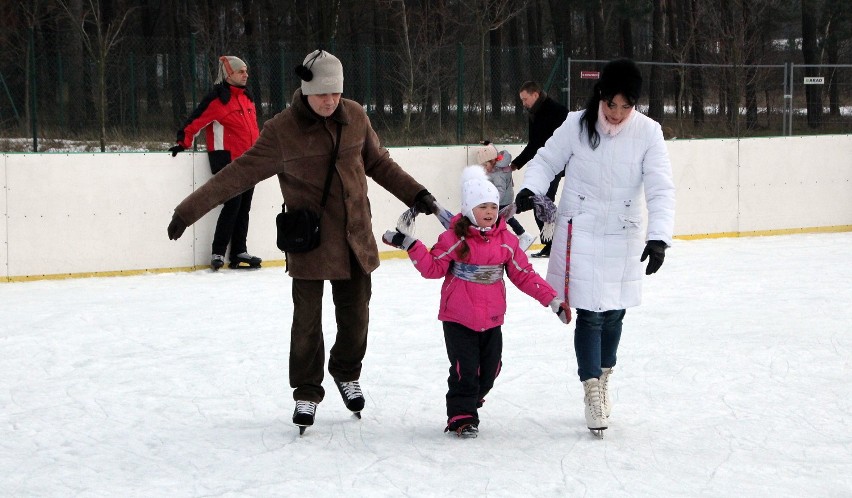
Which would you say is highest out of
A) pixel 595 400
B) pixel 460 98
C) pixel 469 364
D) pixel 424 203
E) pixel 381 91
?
pixel 381 91

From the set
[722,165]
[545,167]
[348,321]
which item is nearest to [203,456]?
[348,321]

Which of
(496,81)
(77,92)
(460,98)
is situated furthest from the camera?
(77,92)

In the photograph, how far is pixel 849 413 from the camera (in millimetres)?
4363

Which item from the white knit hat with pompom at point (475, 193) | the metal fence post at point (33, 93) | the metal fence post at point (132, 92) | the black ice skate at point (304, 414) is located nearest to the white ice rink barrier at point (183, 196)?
the black ice skate at point (304, 414)

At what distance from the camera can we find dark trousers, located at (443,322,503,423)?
3.95 meters

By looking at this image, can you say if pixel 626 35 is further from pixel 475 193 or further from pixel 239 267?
pixel 475 193

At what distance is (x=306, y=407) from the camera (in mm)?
4082

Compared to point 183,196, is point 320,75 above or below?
above

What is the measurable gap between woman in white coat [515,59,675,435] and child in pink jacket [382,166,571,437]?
15 centimetres

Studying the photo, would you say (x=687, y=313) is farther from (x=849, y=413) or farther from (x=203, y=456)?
(x=203, y=456)

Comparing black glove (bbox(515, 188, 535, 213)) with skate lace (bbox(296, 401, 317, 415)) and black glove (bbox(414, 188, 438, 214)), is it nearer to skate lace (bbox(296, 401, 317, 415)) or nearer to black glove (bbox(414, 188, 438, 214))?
black glove (bbox(414, 188, 438, 214))

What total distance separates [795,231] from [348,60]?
21.0 ft

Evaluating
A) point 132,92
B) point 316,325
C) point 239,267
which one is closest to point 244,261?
point 239,267

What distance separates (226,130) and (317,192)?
4.53m
